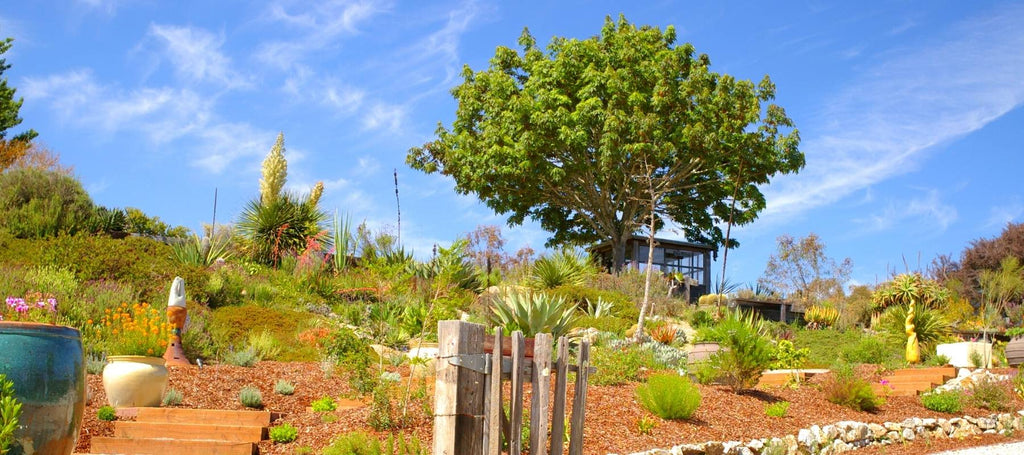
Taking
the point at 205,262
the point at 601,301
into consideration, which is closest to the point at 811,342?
the point at 601,301

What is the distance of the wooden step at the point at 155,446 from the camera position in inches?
294

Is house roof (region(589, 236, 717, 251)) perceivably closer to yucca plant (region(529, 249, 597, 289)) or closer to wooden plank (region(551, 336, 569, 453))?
yucca plant (region(529, 249, 597, 289))

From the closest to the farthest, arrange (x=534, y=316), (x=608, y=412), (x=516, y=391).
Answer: (x=516, y=391)
(x=608, y=412)
(x=534, y=316)

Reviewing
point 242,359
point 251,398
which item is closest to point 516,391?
point 251,398

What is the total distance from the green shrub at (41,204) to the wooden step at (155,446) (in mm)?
12867

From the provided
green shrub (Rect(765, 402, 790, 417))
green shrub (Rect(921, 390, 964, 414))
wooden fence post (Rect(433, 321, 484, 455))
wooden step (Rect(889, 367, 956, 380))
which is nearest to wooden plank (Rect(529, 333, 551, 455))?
wooden fence post (Rect(433, 321, 484, 455))

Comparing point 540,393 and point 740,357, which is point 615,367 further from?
point 540,393

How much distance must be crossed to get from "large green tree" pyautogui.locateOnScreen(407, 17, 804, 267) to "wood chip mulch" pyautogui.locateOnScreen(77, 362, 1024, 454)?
16.2 m

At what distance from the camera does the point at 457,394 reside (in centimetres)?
514

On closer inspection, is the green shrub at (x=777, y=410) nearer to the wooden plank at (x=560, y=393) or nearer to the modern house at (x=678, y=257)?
the wooden plank at (x=560, y=393)

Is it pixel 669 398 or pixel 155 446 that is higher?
pixel 669 398

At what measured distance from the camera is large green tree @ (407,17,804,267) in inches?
1074

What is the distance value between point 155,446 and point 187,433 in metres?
0.33

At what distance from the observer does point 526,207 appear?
3188cm
